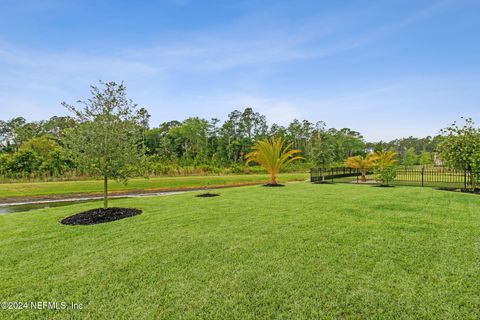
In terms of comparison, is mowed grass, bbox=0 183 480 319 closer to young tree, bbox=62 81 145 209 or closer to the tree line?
young tree, bbox=62 81 145 209

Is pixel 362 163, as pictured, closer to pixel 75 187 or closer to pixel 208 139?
pixel 75 187

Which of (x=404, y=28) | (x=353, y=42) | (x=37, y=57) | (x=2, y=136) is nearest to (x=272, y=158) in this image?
(x=353, y=42)

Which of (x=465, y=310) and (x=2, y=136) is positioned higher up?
(x=2, y=136)

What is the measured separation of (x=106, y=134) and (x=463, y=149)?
15597mm

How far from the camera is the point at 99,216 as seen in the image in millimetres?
7117

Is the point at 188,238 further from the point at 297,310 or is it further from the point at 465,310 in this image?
the point at 465,310

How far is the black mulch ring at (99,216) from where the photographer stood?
6.69 metres

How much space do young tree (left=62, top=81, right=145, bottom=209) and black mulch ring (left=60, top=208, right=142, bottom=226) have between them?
43.9 inches

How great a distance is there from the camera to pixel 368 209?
754cm

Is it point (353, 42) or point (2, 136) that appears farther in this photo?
point (2, 136)

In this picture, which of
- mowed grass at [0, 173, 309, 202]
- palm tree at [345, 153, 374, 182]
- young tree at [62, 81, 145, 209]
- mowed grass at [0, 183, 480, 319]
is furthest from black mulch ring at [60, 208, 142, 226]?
palm tree at [345, 153, 374, 182]

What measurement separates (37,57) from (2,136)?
6116 cm

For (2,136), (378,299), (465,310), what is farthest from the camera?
(2,136)

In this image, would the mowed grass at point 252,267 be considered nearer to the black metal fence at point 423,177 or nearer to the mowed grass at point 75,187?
the black metal fence at point 423,177
